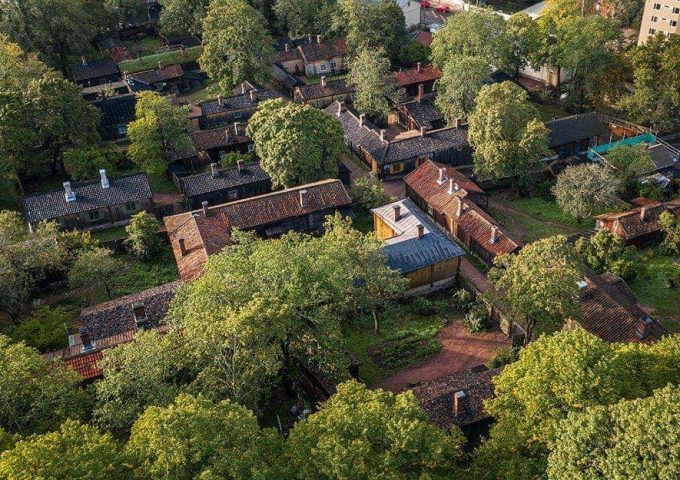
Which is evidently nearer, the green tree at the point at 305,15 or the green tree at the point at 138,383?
the green tree at the point at 138,383

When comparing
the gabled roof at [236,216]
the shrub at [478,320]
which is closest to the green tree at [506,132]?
the gabled roof at [236,216]

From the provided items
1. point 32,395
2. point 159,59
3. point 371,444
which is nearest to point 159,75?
point 159,59

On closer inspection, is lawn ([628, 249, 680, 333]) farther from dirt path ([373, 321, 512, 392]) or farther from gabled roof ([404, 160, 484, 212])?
gabled roof ([404, 160, 484, 212])

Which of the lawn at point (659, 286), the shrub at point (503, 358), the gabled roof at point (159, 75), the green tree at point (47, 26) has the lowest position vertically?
the lawn at point (659, 286)

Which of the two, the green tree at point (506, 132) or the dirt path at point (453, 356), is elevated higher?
the green tree at point (506, 132)

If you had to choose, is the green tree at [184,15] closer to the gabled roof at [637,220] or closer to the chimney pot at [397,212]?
the chimney pot at [397,212]

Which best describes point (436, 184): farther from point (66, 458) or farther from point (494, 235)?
point (66, 458)

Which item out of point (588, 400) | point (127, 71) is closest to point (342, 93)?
point (127, 71)
